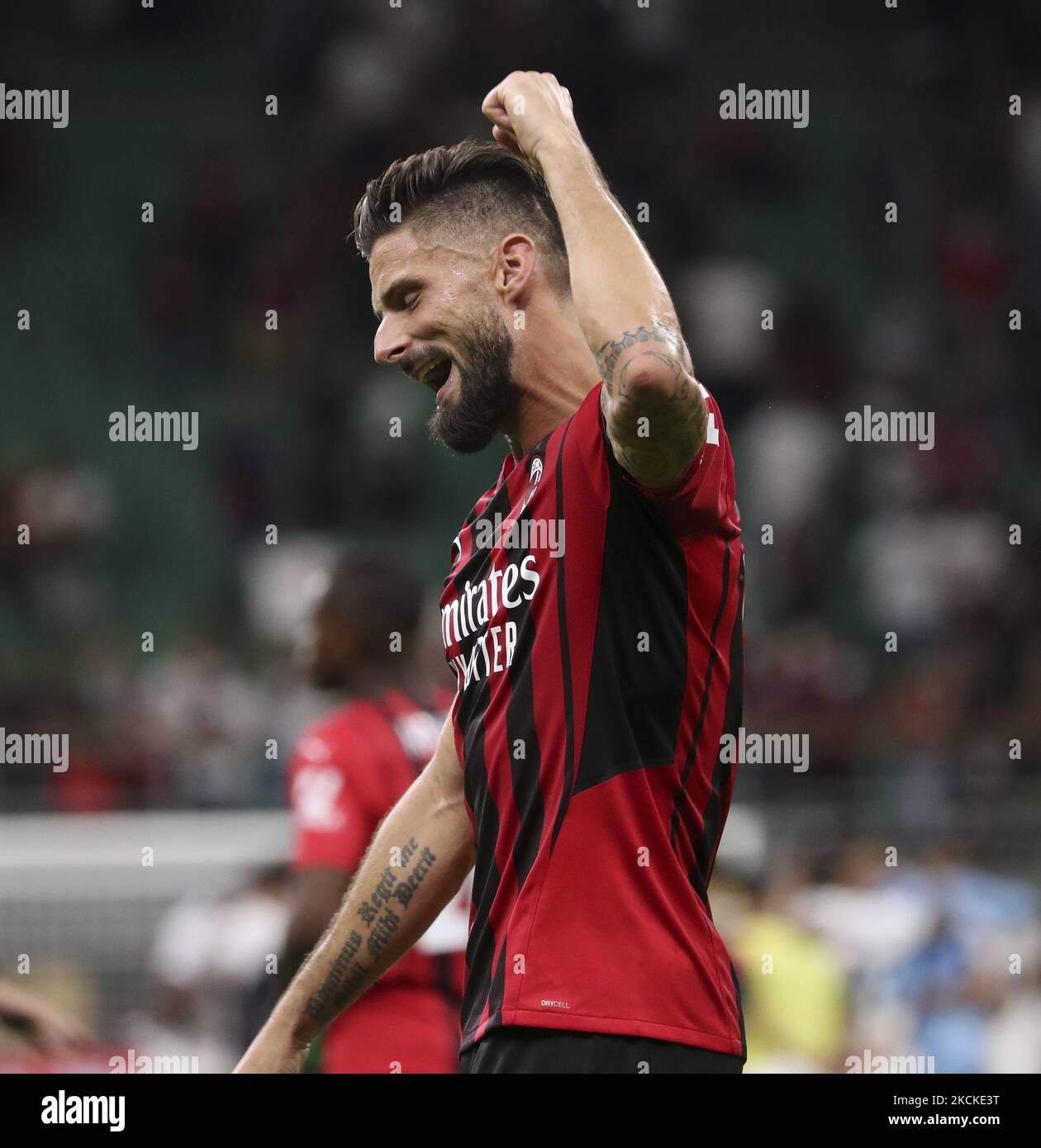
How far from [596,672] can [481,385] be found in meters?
0.60

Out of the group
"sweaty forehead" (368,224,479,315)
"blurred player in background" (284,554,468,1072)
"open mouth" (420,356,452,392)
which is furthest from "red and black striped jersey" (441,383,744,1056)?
"blurred player in background" (284,554,468,1072)

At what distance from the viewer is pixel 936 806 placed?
7531 mm

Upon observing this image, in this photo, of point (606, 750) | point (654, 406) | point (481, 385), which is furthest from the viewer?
point (481, 385)

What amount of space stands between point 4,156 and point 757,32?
566cm

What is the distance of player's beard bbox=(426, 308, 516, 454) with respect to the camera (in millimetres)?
2818

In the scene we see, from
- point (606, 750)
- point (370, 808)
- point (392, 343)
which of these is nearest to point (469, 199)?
point (392, 343)

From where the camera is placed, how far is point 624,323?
2340 millimetres

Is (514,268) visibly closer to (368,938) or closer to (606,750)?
(606,750)

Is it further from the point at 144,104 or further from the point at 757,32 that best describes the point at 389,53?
the point at 757,32

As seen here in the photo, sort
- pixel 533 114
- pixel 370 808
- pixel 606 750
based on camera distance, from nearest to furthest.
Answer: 1. pixel 606 750
2. pixel 533 114
3. pixel 370 808

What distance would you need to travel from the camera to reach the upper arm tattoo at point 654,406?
2.31 meters

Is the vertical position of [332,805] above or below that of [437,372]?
below

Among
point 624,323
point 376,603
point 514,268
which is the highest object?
point 514,268

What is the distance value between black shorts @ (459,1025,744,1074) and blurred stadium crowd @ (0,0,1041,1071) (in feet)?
16.2
